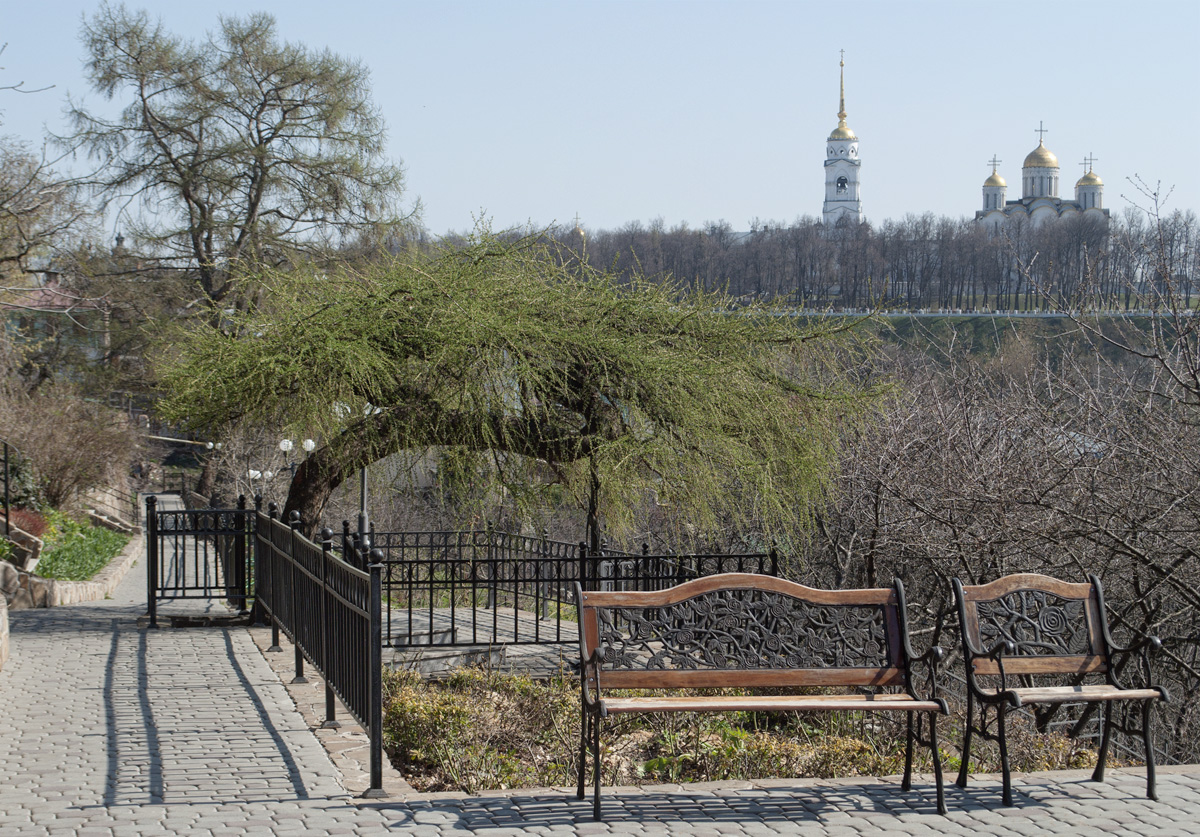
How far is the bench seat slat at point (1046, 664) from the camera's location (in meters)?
4.93

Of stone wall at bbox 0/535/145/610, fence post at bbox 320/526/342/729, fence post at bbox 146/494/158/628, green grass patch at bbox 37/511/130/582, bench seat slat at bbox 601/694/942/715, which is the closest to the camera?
bench seat slat at bbox 601/694/942/715

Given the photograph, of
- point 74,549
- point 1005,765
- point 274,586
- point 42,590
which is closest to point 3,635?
point 274,586

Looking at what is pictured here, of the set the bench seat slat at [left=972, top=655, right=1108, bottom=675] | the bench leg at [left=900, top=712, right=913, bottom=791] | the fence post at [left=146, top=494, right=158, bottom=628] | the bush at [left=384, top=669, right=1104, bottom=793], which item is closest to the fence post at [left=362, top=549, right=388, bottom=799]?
the bush at [left=384, top=669, right=1104, bottom=793]

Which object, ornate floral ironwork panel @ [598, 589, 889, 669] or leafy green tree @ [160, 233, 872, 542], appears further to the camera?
leafy green tree @ [160, 233, 872, 542]

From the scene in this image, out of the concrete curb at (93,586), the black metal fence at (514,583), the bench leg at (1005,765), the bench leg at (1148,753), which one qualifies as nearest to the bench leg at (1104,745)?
the bench leg at (1148,753)

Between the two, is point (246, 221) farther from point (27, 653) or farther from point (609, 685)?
point (609, 685)

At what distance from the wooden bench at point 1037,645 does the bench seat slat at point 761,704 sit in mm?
361

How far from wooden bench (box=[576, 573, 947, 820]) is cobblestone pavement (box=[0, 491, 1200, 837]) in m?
0.39

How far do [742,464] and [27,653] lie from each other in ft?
18.8

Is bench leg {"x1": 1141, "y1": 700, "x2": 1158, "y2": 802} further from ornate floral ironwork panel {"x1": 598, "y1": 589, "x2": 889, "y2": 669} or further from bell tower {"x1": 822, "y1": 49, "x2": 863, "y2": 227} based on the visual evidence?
bell tower {"x1": 822, "y1": 49, "x2": 863, "y2": 227}

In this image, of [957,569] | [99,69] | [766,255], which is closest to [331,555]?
[957,569]

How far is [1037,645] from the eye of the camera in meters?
5.03

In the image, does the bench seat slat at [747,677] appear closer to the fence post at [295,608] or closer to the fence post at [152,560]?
the fence post at [295,608]

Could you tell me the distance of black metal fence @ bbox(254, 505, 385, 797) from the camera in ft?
14.9
